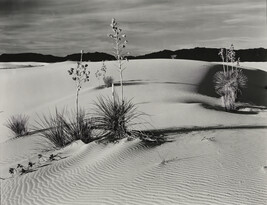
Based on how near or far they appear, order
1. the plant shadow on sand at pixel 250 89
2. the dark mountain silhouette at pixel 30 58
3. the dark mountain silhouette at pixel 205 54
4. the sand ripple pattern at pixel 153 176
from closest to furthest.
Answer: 1. the sand ripple pattern at pixel 153 176
2. the plant shadow on sand at pixel 250 89
3. the dark mountain silhouette at pixel 205 54
4. the dark mountain silhouette at pixel 30 58

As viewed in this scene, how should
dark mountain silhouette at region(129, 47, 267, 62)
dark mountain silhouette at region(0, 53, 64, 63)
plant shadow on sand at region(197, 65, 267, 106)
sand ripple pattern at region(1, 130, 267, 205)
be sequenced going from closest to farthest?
sand ripple pattern at region(1, 130, 267, 205), plant shadow on sand at region(197, 65, 267, 106), dark mountain silhouette at region(129, 47, 267, 62), dark mountain silhouette at region(0, 53, 64, 63)

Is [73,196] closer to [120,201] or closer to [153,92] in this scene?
[120,201]

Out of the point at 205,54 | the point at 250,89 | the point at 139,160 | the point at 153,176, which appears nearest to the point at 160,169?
the point at 153,176

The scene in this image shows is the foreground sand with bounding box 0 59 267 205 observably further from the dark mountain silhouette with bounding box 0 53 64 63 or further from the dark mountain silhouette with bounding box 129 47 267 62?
the dark mountain silhouette with bounding box 0 53 64 63

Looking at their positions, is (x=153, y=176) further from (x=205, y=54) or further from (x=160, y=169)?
(x=205, y=54)

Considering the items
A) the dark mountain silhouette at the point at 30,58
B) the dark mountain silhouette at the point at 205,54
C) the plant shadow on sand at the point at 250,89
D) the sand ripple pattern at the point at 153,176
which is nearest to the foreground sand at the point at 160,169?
the sand ripple pattern at the point at 153,176

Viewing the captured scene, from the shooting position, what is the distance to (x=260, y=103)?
667 inches

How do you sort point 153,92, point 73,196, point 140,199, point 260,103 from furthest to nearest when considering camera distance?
point 260,103
point 153,92
point 73,196
point 140,199

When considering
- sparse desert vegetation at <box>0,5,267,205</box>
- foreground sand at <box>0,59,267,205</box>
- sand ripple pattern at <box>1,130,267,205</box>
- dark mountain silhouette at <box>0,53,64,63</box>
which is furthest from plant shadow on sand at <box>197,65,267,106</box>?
dark mountain silhouette at <box>0,53,64,63</box>

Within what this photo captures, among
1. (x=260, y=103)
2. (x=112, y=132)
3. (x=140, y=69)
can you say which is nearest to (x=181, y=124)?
(x=112, y=132)

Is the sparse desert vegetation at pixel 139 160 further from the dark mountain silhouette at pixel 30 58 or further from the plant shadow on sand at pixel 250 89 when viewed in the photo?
the dark mountain silhouette at pixel 30 58

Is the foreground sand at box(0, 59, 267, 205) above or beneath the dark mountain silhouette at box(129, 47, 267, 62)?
beneath

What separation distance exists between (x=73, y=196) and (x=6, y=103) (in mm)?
13496

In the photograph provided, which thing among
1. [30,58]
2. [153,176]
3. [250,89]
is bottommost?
[153,176]
